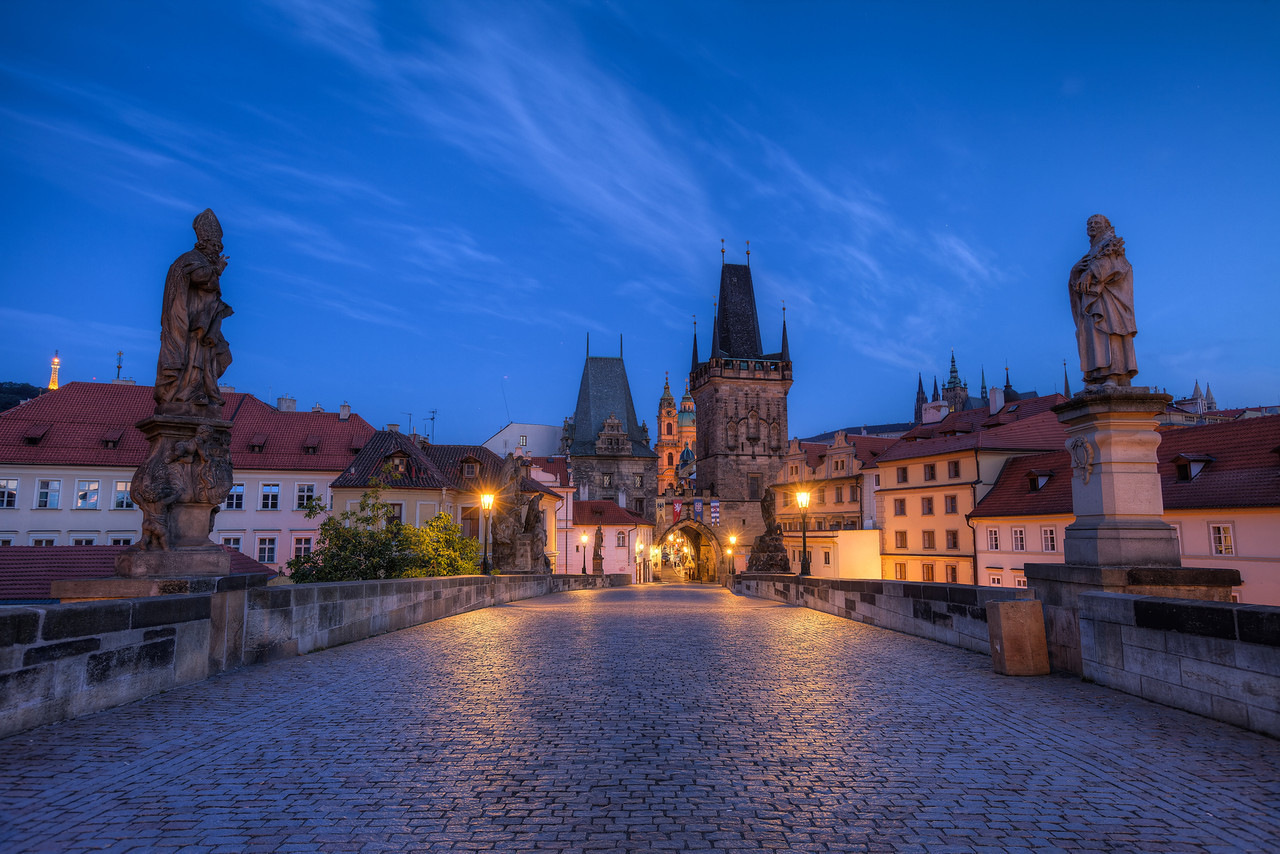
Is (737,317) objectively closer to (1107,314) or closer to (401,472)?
(401,472)

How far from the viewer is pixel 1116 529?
7.38 meters

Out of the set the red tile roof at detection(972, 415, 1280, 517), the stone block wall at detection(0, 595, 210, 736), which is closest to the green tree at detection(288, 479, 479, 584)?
the stone block wall at detection(0, 595, 210, 736)

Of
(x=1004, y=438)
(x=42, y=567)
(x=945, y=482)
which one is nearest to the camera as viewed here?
(x=42, y=567)

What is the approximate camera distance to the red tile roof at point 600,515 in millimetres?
66875

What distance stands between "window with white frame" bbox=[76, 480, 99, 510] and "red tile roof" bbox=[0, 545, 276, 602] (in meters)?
22.3

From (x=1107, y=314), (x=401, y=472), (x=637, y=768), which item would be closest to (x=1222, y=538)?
(x=1107, y=314)

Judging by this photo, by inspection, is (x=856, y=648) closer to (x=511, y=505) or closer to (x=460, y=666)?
(x=460, y=666)

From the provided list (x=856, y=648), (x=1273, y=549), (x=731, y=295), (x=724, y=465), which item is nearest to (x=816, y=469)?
(x=724, y=465)

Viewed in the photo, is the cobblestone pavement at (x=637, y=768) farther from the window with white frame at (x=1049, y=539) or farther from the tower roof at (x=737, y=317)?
the tower roof at (x=737, y=317)

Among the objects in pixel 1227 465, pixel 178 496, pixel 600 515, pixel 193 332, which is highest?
pixel 1227 465

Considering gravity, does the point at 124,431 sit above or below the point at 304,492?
above

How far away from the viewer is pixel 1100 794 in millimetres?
4078

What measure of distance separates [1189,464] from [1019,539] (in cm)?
1020

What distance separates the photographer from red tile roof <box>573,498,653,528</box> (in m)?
66.9
